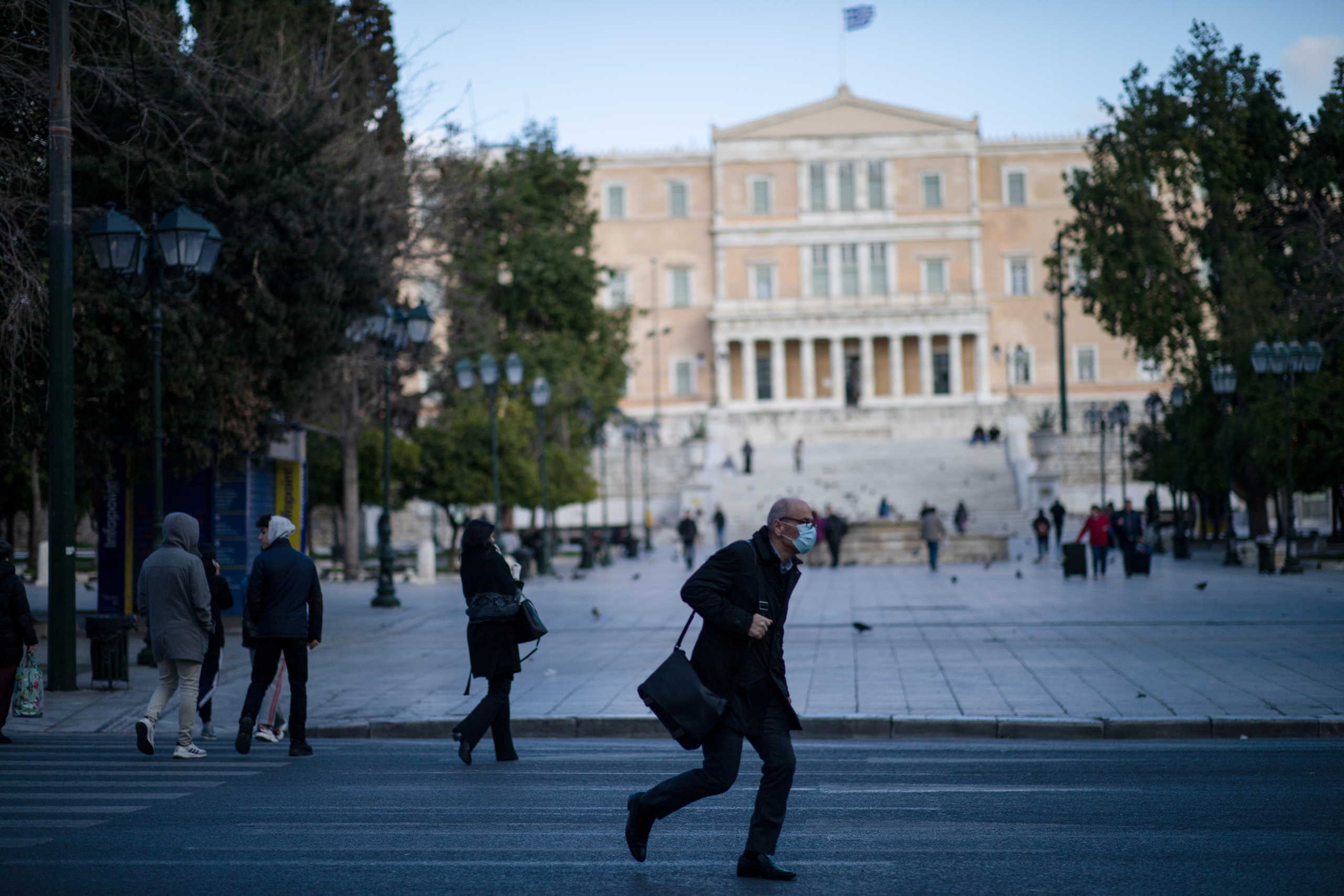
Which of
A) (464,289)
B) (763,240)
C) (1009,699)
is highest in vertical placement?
(763,240)

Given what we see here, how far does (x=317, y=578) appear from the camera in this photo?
10.7 m

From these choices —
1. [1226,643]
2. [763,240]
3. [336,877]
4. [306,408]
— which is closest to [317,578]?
[336,877]

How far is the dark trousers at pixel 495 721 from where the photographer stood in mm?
9891

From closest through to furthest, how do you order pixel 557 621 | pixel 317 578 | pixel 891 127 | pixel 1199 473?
pixel 317 578 → pixel 557 621 → pixel 1199 473 → pixel 891 127

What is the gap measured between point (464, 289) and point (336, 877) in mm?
35810

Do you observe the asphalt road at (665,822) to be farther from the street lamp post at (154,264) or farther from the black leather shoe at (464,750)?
the street lamp post at (154,264)

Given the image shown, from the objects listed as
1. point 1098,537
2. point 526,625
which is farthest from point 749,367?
point 526,625

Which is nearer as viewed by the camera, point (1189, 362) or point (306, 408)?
point (306, 408)

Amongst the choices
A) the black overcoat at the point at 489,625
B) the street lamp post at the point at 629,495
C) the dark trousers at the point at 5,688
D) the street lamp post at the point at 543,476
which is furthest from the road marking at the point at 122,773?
the street lamp post at the point at 629,495

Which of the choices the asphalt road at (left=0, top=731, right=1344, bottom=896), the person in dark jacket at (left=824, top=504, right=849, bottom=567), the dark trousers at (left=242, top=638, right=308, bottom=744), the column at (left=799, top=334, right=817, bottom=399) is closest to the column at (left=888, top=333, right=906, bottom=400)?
the column at (left=799, top=334, right=817, bottom=399)

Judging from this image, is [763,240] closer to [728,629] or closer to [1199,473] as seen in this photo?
[1199,473]

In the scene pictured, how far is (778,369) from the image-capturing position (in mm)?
79250

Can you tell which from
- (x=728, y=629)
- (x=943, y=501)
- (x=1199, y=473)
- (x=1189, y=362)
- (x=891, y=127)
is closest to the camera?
(x=728, y=629)

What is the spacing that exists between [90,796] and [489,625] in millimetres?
2658
